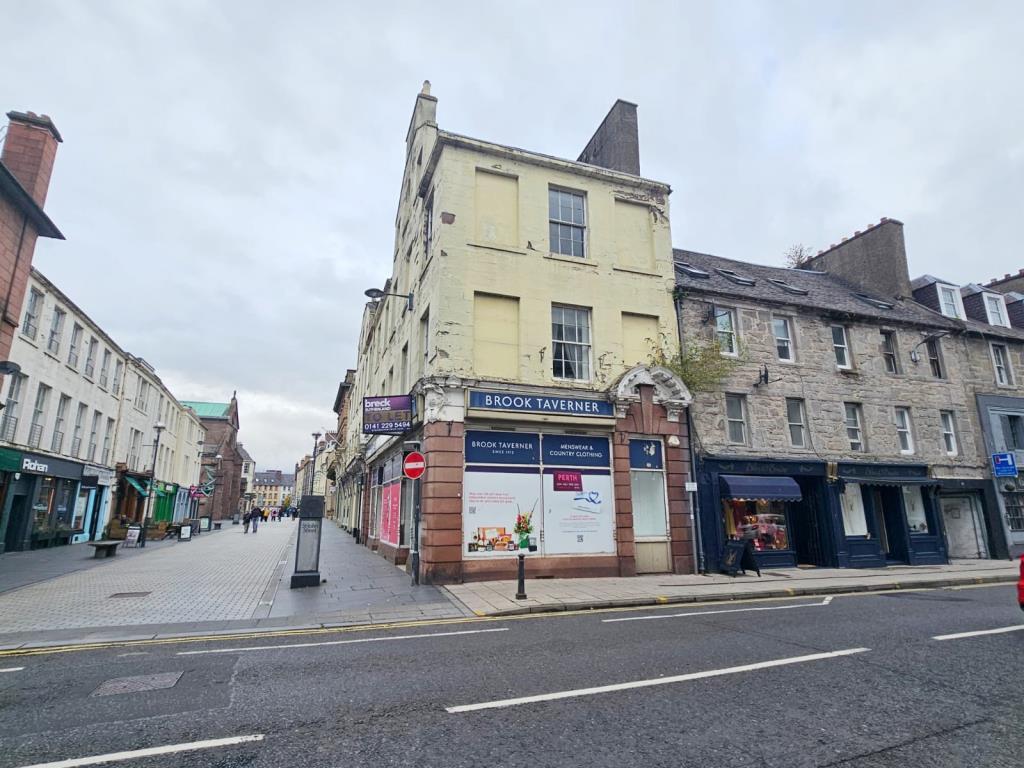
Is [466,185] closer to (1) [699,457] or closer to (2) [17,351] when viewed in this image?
(1) [699,457]

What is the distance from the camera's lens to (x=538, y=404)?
1450cm

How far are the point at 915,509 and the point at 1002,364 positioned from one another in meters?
8.78

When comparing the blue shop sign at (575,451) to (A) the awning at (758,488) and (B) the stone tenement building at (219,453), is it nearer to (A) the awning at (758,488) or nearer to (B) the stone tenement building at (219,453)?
(A) the awning at (758,488)

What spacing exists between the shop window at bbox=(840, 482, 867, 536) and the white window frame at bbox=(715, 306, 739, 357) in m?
6.08

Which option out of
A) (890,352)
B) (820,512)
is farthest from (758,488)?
(890,352)

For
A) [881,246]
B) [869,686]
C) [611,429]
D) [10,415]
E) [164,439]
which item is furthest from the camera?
[164,439]

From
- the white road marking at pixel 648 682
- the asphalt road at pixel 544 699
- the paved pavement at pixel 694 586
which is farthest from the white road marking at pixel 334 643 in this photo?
the white road marking at pixel 648 682

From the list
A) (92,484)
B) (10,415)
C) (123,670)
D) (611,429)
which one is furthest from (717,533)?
(92,484)

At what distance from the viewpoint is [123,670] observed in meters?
6.34

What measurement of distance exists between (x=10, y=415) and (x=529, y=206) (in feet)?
64.7

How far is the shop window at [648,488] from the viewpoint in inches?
611

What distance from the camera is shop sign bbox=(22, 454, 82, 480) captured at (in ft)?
64.5

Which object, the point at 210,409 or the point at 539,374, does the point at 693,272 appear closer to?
the point at 539,374

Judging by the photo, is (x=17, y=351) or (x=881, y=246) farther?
(x=881, y=246)
